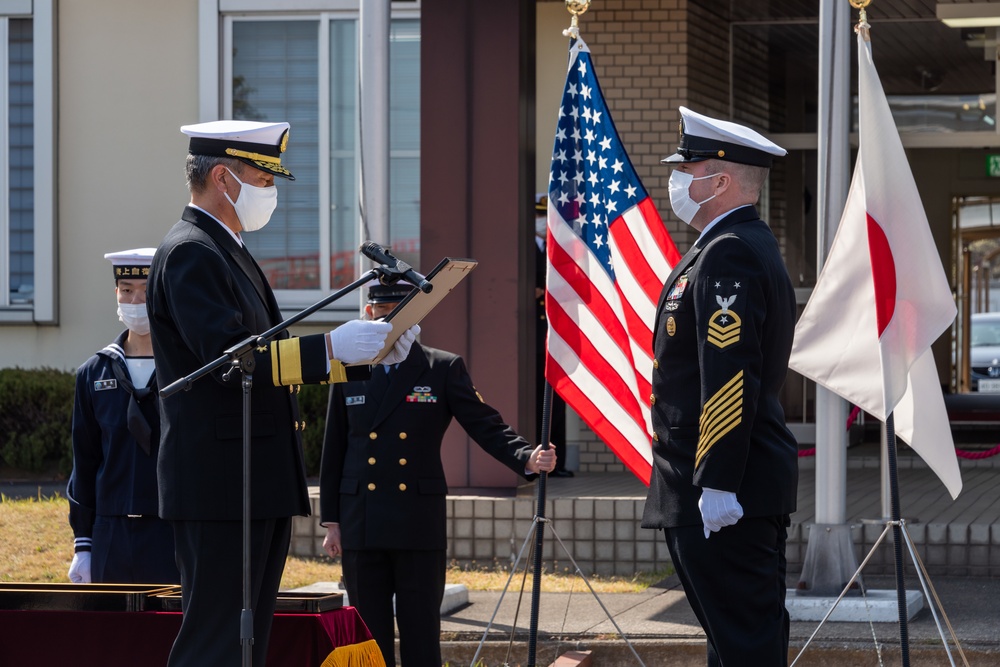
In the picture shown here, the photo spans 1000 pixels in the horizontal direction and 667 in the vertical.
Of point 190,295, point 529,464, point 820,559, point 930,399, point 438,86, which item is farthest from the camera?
point 438,86

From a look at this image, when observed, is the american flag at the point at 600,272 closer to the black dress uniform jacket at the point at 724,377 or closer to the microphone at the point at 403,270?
the black dress uniform jacket at the point at 724,377

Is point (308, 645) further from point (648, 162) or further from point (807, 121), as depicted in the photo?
point (807, 121)

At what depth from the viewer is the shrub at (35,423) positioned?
11664 millimetres

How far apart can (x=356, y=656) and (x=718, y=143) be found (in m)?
2.10

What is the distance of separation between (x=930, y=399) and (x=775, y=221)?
740 cm

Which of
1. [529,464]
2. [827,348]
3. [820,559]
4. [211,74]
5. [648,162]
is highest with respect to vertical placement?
[211,74]

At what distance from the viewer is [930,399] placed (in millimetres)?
6094

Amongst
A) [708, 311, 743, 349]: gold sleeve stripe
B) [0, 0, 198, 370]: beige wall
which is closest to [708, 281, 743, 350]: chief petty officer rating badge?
[708, 311, 743, 349]: gold sleeve stripe

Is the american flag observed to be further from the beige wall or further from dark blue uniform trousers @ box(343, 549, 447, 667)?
the beige wall

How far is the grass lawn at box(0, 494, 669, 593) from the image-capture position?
820cm

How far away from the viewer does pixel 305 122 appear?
501 inches

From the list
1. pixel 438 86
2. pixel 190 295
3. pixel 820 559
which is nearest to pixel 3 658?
pixel 190 295

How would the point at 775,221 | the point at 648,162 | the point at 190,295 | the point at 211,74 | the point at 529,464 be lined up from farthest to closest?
the point at 775,221 → the point at 211,74 → the point at 648,162 → the point at 529,464 → the point at 190,295

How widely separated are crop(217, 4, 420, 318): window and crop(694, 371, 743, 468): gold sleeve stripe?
837 cm
